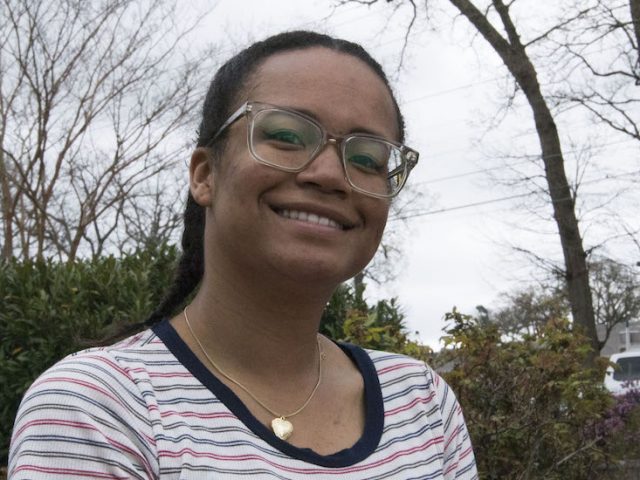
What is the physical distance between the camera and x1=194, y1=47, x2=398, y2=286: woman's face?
5.20 feet

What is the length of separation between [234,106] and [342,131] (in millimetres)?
248

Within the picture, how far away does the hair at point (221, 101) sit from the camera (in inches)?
69.8

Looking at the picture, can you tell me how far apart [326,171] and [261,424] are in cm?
47

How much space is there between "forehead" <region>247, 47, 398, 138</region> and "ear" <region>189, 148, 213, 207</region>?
163 mm

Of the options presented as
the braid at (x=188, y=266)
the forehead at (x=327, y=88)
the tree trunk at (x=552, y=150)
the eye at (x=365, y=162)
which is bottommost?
the braid at (x=188, y=266)

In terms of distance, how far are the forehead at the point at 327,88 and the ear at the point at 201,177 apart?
0.53 ft

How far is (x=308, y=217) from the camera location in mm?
1605

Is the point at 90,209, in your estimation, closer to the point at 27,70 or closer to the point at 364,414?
the point at 27,70

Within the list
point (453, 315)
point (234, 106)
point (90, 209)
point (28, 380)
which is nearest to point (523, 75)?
point (90, 209)

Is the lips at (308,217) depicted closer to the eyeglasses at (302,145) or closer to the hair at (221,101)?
the eyeglasses at (302,145)

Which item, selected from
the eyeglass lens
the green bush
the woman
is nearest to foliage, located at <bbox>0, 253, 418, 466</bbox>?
the green bush

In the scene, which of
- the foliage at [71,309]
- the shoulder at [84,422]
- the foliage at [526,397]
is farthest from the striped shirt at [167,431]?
the foliage at [71,309]

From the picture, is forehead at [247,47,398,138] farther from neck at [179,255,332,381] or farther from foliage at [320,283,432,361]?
foliage at [320,283,432,361]

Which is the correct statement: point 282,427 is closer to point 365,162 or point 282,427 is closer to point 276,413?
point 276,413
